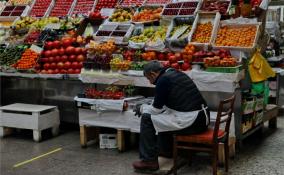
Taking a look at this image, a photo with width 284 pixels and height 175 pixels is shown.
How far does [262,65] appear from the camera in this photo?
634 cm

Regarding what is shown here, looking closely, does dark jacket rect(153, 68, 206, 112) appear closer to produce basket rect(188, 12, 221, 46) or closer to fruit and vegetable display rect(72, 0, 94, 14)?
produce basket rect(188, 12, 221, 46)

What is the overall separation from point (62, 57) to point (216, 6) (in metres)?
2.61

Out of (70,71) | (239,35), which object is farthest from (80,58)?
(239,35)

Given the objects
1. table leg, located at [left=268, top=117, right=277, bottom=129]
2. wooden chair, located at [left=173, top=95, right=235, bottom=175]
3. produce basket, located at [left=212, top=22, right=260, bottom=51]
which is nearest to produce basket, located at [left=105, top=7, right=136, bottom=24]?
produce basket, located at [left=212, top=22, right=260, bottom=51]

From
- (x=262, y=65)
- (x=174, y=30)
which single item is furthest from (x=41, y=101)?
(x=262, y=65)

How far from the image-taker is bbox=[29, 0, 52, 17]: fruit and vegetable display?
9398 millimetres

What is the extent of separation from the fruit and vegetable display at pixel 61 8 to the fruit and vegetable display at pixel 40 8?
162 millimetres

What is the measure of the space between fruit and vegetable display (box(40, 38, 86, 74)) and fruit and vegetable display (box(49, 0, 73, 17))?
5.50ft

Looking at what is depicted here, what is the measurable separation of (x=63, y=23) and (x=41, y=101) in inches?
61.6

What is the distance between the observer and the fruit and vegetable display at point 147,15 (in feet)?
24.8

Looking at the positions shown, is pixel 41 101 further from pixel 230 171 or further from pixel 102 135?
pixel 230 171

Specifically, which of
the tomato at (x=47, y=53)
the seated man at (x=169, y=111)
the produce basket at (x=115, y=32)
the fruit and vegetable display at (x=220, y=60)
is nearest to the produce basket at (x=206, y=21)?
the fruit and vegetable display at (x=220, y=60)

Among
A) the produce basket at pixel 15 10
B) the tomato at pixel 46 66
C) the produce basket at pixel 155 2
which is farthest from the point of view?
the produce basket at pixel 15 10

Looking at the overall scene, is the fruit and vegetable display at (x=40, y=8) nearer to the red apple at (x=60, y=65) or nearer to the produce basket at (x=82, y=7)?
the produce basket at (x=82, y=7)
